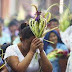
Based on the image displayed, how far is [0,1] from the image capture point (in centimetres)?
838

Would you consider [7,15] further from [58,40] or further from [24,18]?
[58,40]

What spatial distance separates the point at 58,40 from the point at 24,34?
2.38 m

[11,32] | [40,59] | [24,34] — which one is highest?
[24,34]

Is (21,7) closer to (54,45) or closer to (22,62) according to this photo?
(54,45)

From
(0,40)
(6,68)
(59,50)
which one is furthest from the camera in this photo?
(0,40)

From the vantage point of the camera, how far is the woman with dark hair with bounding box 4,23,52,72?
293 centimetres

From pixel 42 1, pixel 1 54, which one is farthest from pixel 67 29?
pixel 1 54

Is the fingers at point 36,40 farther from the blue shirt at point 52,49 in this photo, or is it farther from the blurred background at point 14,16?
the blurred background at point 14,16

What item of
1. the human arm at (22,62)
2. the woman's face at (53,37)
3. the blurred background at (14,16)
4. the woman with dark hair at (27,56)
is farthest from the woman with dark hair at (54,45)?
the human arm at (22,62)

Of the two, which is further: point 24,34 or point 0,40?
point 0,40

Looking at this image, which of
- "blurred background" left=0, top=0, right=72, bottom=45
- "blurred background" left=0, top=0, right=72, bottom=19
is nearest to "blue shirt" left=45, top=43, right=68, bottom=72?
"blurred background" left=0, top=0, right=72, bottom=19

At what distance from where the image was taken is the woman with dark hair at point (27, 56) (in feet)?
9.62

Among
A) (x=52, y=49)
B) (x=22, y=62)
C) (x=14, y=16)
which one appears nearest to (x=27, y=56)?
(x=22, y=62)

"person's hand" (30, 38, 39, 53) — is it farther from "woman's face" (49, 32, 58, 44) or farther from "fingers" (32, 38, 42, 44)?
"woman's face" (49, 32, 58, 44)
